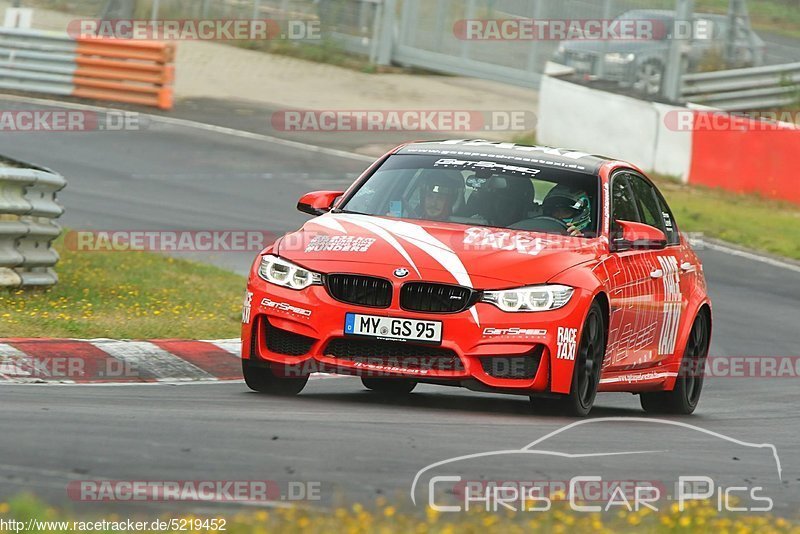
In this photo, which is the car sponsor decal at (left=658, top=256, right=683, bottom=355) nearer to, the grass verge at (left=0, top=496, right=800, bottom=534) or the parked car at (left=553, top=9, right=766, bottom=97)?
the grass verge at (left=0, top=496, right=800, bottom=534)

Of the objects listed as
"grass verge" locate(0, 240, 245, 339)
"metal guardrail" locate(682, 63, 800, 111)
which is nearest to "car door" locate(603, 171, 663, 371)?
"grass verge" locate(0, 240, 245, 339)

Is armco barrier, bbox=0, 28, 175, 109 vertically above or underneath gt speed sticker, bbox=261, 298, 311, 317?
underneath

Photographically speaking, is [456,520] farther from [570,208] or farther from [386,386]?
[386,386]

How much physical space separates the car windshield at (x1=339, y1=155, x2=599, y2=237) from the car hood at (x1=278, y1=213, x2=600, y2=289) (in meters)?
0.19

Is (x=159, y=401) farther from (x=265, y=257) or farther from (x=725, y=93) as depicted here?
(x=725, y=93)

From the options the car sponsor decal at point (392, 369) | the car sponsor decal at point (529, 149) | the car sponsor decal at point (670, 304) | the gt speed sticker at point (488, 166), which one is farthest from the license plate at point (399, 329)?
the car sponsor decal at point (670, 304)

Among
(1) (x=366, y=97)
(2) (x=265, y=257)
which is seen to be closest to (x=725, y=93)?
(1) (x=366, y=97)

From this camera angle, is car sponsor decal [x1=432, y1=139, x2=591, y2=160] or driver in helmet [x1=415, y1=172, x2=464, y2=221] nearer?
driver in helmet [x1=415, y1=172, x2=464, y2=221]

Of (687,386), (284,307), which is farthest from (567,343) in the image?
(687,386)

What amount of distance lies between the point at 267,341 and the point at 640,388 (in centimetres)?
255

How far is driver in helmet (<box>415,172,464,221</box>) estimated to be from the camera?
939cm

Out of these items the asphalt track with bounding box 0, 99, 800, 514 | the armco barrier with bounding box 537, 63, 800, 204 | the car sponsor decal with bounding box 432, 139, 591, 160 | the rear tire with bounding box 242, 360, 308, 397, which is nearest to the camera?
the asphalt track with bounding box 0, 99, 800, 514

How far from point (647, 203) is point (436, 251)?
2482 mm

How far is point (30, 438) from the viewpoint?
6.62 m
